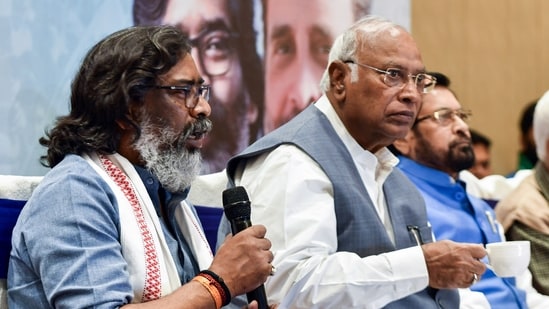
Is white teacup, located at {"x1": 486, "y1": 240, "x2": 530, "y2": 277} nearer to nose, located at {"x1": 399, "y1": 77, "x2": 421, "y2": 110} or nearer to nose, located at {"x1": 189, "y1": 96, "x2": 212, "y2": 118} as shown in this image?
nose, located at {"x1": 399, "y1": 77, "x2": 421, "y2": 110}

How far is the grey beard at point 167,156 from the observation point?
2.45 m

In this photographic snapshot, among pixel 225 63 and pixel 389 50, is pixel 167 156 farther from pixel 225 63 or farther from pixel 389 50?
pixel 225 63

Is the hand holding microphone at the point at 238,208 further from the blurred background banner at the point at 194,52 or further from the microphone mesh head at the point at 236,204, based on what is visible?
the blurred background banner at the point at 194,52

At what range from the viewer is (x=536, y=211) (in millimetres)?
3844

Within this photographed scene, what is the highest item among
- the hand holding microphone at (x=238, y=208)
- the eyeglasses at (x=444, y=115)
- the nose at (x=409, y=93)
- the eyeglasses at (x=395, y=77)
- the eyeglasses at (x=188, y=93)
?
the eyeglasses at (x=188, y=93)

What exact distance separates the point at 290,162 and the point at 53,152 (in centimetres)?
66

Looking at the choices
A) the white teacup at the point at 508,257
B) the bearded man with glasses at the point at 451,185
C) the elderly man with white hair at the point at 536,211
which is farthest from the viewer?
the elderly man with white hair at the point at 536,211

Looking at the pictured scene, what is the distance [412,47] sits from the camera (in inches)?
119

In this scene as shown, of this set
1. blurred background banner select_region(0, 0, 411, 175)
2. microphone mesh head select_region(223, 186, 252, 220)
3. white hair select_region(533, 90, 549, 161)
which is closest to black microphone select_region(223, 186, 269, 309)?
microphone mesh head select_region(223, 186, 252, 220)

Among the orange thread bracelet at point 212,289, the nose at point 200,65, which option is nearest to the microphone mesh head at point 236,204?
the orange thread bracelet at point 212,289

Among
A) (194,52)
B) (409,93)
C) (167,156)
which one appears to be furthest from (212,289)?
(194,52)

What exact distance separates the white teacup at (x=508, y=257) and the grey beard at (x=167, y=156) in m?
0.98

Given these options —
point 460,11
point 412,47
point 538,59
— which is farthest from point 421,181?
point 538,59

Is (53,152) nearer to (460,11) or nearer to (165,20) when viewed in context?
(165,20)
